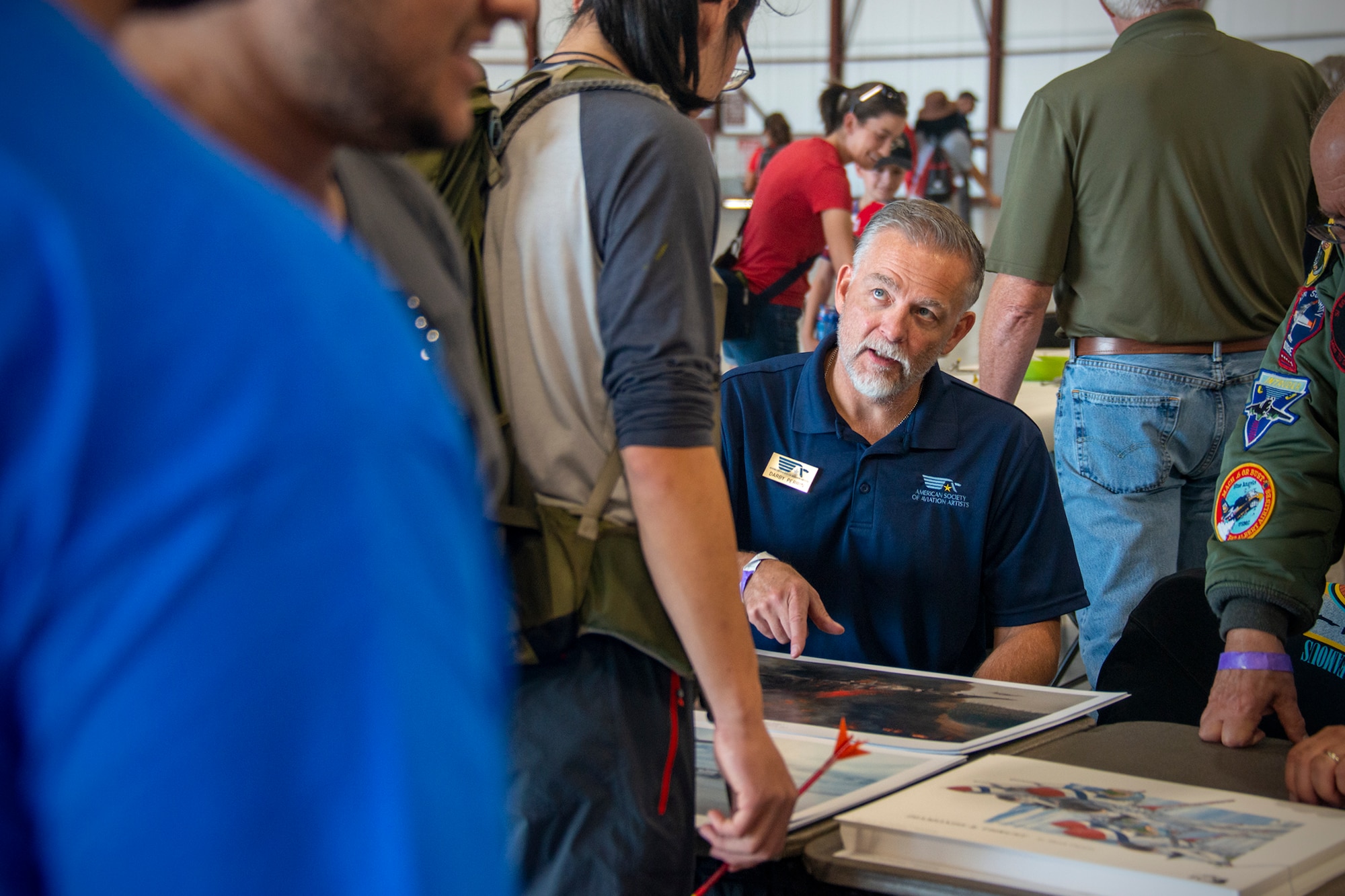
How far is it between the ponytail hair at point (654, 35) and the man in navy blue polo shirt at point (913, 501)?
0.98 metres

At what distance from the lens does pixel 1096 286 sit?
2.31 meters

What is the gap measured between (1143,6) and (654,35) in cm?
173

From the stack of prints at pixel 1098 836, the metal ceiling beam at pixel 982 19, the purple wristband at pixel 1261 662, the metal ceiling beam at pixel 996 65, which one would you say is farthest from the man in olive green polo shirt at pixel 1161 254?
the metal ceiling beam at pixel 982 19

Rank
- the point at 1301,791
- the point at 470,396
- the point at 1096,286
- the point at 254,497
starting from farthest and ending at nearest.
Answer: the point at 1096,286 → the point at 1301,791 → the point at 470,396 → the point at 254,497

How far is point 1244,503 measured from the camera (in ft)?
4.62

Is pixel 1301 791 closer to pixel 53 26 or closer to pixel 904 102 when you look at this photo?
pixel 53 26

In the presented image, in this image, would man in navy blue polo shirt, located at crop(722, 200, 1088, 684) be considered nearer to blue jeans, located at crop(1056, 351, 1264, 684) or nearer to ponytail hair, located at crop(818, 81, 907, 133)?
blue jeans, located at crop(1056, 351, 1264, 684)

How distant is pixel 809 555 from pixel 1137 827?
38.2 inches

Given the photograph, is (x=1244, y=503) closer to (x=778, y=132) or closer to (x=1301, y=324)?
(x=1301, y=324)

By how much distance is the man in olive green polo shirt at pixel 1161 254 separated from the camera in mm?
2193

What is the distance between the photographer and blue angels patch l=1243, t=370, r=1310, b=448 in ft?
4.64

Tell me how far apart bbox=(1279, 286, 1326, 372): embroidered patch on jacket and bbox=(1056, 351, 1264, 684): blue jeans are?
739mm

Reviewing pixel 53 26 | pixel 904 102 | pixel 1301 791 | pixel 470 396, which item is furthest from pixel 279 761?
pixel 904 102

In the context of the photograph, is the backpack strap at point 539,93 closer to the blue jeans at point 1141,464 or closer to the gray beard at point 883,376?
the gray beard at point 883,376
